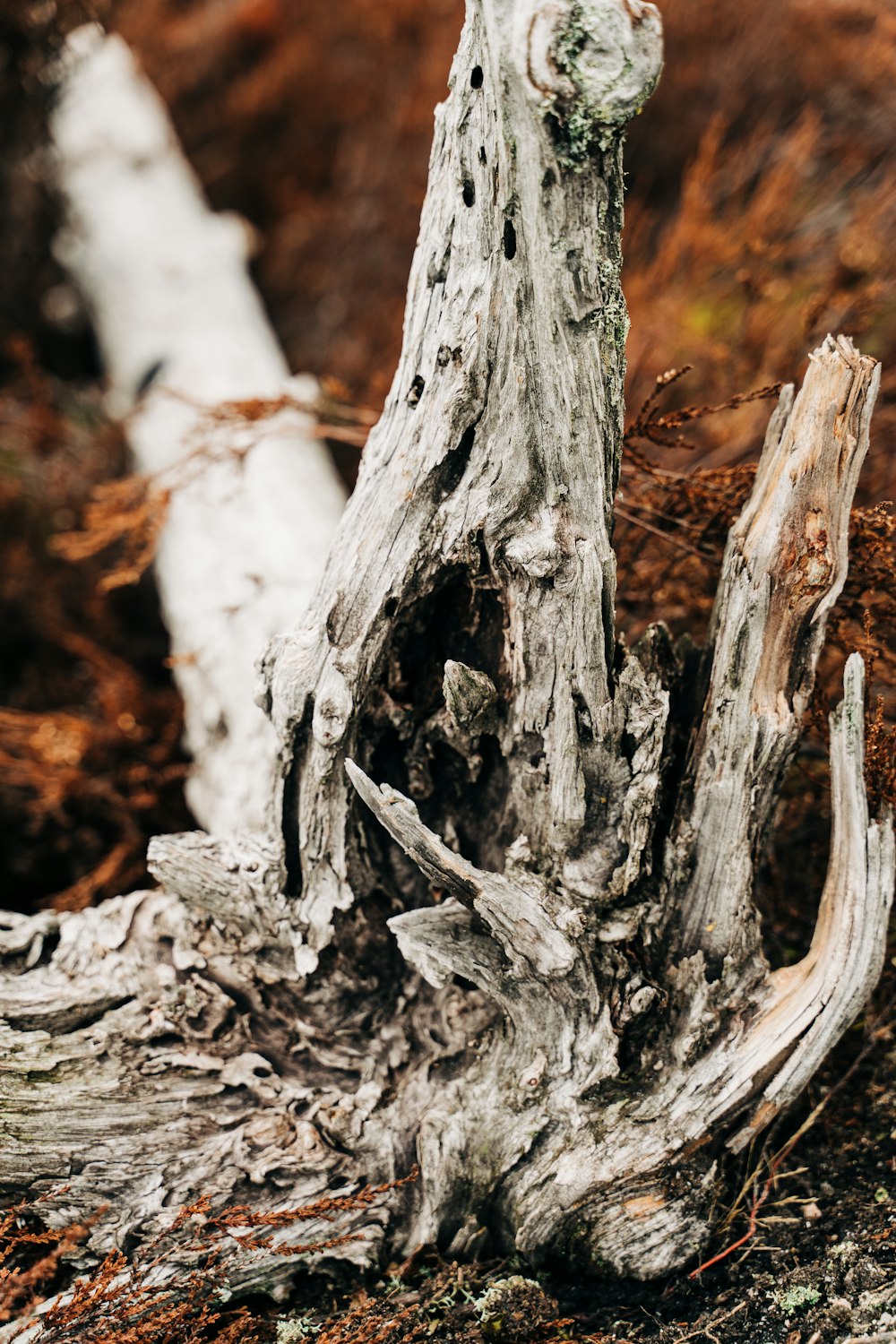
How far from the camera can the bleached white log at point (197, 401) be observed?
2717 millimetres

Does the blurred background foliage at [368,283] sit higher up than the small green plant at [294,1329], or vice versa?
the blurred background foliage at [368,283]

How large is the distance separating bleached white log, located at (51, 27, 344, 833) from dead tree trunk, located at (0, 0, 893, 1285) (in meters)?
0.47

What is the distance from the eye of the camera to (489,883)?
1.68 metres

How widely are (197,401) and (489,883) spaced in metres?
2.68

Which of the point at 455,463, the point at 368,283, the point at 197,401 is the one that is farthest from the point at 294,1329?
the point at 368,283

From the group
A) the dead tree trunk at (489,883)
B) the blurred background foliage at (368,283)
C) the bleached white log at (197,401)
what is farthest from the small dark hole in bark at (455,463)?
the bleached white log at (197,401)

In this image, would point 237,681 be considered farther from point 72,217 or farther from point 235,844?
point 72,217

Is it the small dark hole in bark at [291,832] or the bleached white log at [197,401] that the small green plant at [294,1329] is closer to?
the small dark hole in bark at [291,832]

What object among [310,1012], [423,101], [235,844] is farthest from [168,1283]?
[423,101]

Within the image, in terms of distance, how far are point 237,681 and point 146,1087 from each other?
1.18 meters

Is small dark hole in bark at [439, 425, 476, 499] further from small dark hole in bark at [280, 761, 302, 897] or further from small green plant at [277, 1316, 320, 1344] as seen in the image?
small green plant at [277, 1316, 320, 1344]

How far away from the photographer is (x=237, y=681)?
8.80ft

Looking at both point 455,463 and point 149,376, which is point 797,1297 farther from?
point 149,376

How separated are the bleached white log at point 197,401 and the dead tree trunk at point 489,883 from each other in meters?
0.47
